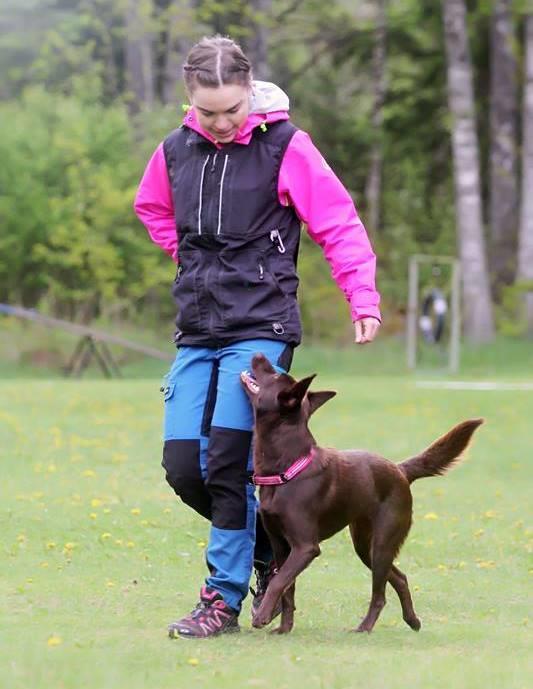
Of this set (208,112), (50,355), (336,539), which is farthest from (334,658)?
(50,355)

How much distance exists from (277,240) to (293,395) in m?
0.67

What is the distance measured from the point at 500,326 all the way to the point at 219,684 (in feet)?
91.5

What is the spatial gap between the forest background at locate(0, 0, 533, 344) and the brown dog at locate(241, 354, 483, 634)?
24.8m

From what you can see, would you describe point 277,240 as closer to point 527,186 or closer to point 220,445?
point 220,445

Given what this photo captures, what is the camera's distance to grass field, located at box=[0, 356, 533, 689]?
5.06 meters

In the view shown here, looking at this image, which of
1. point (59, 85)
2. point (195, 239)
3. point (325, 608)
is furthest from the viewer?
point (59, 85)

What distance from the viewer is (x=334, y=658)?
534 cm

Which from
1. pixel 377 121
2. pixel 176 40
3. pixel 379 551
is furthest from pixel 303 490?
pixel 377 121

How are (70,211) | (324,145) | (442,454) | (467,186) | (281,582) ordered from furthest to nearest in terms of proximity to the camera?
(324,145) < (467,186) < (70,211) < (442,454) < (281,582)

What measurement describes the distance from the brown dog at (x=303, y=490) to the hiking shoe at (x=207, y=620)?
0.24 m

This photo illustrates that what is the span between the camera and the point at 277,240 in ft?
19.0

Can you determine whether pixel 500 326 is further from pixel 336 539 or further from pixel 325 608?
pixel 325 608

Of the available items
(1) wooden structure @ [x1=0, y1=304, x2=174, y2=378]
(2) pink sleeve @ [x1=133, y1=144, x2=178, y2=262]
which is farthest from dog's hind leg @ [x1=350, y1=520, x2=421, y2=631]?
(1) wooden structure @ [x1=0, y1=304, x2=174, y2=378]

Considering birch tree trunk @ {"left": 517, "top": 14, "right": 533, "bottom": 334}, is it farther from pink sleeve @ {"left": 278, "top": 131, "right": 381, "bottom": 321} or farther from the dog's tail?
pink sleeve @ {"left": 278, "top": 131, "right": 381, "bottom": 321}
